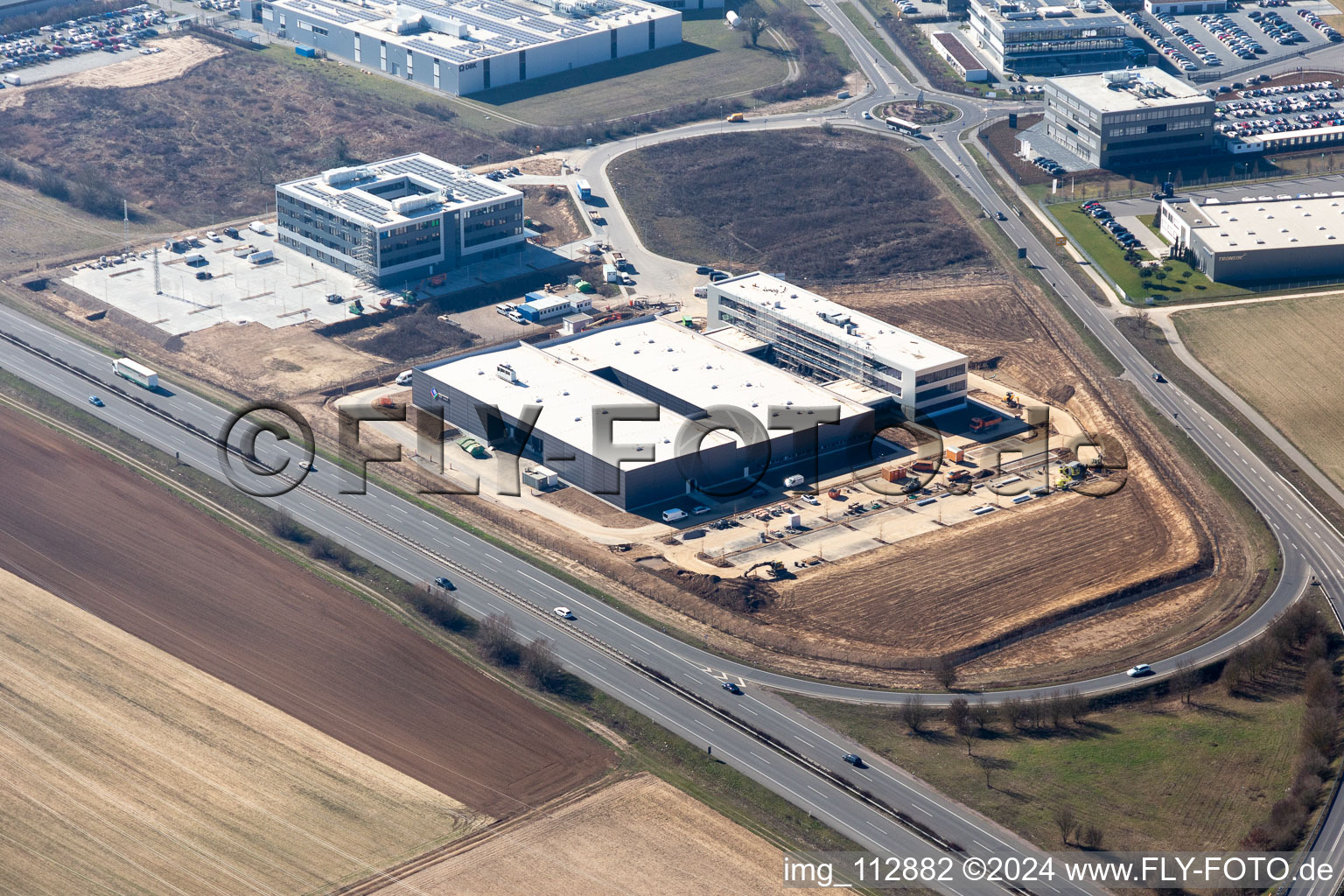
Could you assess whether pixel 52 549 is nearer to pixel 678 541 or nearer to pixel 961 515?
pixel 678 541

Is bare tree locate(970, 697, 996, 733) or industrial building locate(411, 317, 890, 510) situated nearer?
bare tree locate(970, 697, 996, 733)

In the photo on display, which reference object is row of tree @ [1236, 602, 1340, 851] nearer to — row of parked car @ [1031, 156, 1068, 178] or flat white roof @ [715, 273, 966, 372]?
flat white roof @ [715, 273, 966, 372]

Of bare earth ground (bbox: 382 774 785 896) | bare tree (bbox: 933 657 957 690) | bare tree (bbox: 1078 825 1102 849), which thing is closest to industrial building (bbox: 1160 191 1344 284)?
bare tree (bbox: 933 657 957 690)

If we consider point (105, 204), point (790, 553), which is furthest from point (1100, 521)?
point (105, 204)

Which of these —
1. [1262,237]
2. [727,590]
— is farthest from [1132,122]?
[727,590]

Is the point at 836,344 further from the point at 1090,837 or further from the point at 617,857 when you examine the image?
the point at 617,857

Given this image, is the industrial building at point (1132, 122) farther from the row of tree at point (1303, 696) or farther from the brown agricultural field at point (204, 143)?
the row of tree at point (1303, 696)
